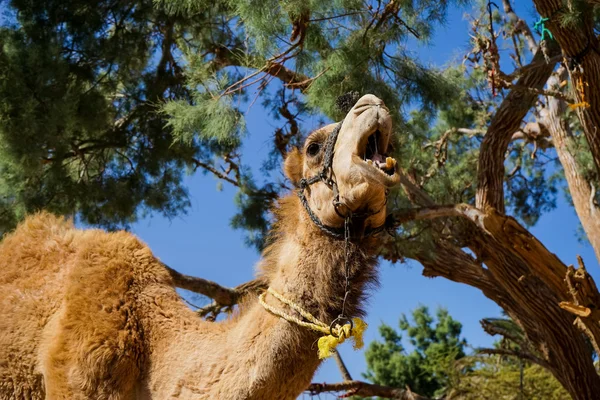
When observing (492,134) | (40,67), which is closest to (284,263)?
(40,67)

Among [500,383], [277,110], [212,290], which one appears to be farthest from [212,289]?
[500,383]

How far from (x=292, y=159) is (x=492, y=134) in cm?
578

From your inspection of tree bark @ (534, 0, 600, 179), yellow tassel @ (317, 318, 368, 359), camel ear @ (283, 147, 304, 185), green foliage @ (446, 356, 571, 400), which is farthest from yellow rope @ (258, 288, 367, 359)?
green foliage @ (446, 356, 571, 400)

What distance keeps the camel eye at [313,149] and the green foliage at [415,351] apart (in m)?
16.2

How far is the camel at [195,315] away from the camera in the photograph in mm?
3125

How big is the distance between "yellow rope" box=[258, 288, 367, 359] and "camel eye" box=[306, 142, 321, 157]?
24.8 inches

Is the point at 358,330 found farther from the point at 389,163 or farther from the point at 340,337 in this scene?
the point at 389,163

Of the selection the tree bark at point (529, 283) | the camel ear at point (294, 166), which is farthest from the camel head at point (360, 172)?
the tree bark at point (529, 283)

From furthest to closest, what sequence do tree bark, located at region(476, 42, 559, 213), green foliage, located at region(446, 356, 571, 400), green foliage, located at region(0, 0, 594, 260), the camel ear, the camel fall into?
green foliage, located at region(446, 356, 571, 400), tree bark, located at region(476, 42, 559, 213), green foliage, located at region(0, 0, 594, 260), the camel ear, the camel

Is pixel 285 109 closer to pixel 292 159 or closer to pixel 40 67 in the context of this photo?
pixel 40 67

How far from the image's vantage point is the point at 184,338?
345 centimetres

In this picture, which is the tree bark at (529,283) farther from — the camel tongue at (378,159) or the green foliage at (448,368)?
the camel tongue at (378,159)

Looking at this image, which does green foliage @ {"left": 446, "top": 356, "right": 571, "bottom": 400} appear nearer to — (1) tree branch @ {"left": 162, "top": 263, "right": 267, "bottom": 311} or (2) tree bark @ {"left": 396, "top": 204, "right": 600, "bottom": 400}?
(2) tree bark @ {"left": 396, "top": 204, "right": 600, "bottom": 400}

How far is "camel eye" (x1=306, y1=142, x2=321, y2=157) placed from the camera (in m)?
3.42
